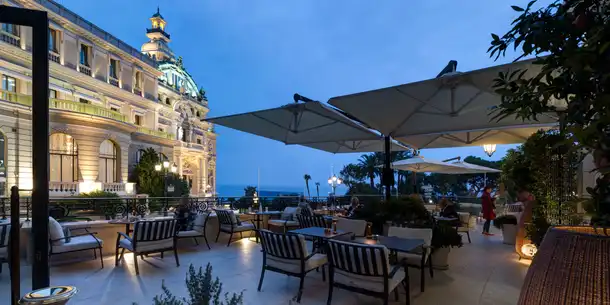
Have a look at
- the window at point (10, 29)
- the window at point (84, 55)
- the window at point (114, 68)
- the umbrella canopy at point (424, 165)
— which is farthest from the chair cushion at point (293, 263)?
the window at point (114, 68)

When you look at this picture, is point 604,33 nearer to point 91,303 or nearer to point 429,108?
point 429,108

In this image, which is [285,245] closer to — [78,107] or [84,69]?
[78,107]

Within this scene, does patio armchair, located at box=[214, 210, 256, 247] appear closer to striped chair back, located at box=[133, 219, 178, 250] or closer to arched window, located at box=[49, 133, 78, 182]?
striped chair back, located at box=[133, 219, 178, 250]

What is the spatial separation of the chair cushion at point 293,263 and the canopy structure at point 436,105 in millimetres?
2414

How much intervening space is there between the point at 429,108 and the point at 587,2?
4.76 meters

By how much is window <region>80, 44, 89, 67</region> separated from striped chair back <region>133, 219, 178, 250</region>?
2067cm

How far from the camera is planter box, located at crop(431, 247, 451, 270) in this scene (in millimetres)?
6051

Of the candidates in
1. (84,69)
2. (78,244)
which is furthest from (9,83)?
(78,244)

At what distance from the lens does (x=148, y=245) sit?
20.3 feet

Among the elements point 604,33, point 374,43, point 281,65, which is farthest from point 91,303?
point 281,65

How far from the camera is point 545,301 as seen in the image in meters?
0.84

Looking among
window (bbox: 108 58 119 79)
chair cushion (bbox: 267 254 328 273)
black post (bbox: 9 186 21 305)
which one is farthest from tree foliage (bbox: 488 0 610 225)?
window (bbox: 108 58 119 79)

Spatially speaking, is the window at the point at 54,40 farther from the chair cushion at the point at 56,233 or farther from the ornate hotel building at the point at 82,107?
the chair cushion at the point at 56,233

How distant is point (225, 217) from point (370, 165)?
77.7 ft
